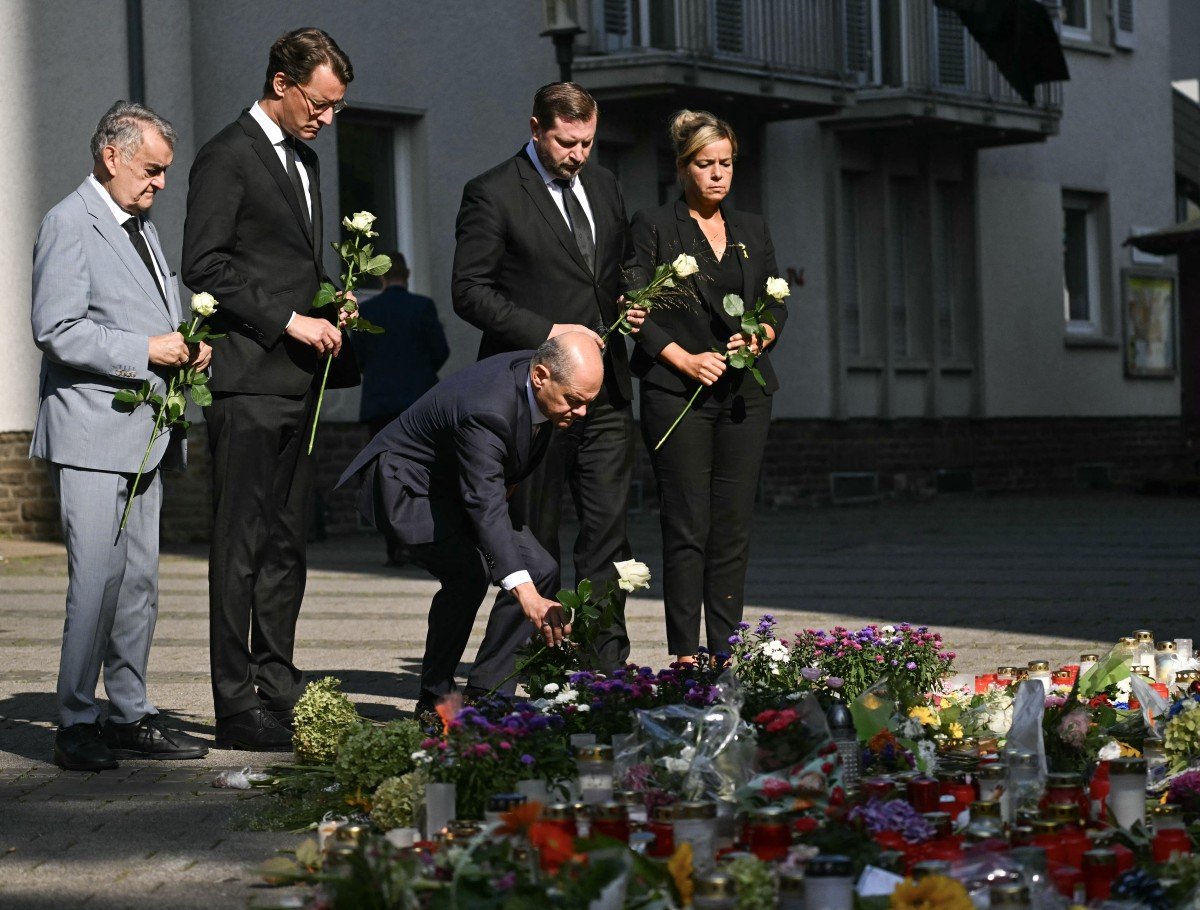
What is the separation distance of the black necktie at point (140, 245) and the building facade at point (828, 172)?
33.7ft

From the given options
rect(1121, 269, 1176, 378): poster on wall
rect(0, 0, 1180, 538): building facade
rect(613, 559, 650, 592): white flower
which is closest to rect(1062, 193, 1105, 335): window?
rect(0, 0, 1180, 538): building facade

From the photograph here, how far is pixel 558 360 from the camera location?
237 inches

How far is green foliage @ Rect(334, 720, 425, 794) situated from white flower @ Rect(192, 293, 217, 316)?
1.66 metres

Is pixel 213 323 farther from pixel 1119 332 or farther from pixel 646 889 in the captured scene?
pixel 1119 332

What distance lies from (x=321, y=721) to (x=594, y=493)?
1686mm

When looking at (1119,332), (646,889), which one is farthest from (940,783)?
(1119,332)

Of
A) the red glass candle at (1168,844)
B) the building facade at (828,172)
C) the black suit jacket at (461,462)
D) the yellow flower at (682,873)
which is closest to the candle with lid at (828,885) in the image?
the yellow flower at (682,873)

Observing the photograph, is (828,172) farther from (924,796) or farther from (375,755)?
(924,796)

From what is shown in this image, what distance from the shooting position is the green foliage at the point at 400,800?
4.89m

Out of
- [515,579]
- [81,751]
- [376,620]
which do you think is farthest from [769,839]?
[376,620]

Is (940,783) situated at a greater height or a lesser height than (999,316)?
lesser

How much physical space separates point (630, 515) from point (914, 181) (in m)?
7.05

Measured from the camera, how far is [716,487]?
767cm

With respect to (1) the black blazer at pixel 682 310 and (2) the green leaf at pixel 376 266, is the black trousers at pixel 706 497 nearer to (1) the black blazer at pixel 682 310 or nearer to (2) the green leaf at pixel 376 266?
(1) the black blazer at pixel 682 310
